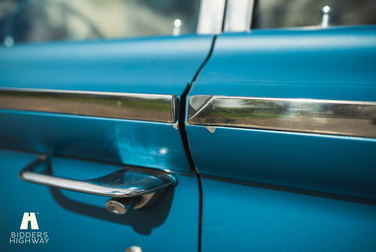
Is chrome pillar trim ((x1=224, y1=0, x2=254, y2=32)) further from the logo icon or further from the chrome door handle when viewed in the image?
the logo icon

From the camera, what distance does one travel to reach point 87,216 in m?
0.65

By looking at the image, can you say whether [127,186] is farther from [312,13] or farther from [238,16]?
[312,13]

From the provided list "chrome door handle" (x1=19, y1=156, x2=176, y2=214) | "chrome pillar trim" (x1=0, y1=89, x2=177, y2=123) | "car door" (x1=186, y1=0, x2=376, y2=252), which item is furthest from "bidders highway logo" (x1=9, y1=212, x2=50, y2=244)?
Answer: "car door" (x1=186, y1=0, x2=376, y2=252)

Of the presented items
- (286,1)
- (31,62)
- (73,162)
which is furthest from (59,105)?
(286,1)

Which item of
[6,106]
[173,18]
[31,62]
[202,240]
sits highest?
[173,18]

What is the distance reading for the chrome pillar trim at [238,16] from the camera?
71 cm

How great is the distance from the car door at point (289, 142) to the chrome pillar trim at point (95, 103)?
6 centimetres

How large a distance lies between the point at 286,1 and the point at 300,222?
0.60 metres

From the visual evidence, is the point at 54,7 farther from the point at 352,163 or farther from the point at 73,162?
the point at 352,163

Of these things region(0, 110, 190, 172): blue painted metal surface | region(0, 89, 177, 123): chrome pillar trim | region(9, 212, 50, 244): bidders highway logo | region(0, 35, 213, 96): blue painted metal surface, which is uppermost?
region(0, 35, 213, 96): blue painted metal surface

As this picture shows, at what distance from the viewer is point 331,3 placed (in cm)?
67

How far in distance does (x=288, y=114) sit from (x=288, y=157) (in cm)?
8

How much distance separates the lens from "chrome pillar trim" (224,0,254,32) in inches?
27.9

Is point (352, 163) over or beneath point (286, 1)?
beneath
